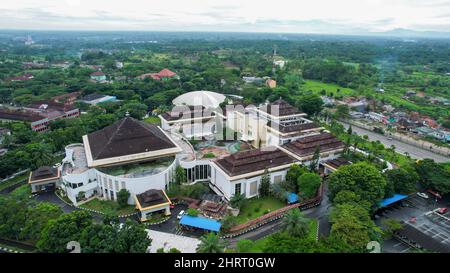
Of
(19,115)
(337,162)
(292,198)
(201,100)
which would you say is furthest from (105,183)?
(19,115)

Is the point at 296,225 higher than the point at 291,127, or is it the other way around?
the point at 291,127

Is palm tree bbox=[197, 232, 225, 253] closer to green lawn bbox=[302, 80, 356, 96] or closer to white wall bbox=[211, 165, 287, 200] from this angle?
white wall bbox=[211, 165, 287, 200]

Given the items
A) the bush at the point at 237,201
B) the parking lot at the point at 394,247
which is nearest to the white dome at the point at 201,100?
the bush at the point at 237,201

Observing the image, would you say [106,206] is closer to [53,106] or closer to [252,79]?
[53,106]

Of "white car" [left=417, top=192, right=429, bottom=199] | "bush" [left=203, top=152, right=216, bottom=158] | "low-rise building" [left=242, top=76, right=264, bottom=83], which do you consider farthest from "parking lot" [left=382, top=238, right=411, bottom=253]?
"low-rise building" [left=242, top=76, right=264, bottom=83]

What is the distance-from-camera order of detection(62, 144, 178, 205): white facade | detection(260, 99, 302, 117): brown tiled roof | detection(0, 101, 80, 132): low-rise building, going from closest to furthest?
Answer: 1. detection(62, 144, 178, 205): white facade
2. detection(260, 99, 302, 117): brown tiled roof
3. detection(0, 101, 80, 132): low-rise building

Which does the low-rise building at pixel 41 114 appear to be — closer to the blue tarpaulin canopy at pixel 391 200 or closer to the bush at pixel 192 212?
the bush at pixel 192 212
